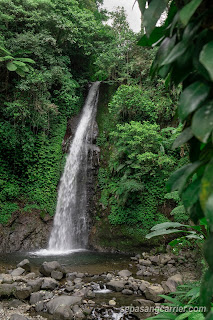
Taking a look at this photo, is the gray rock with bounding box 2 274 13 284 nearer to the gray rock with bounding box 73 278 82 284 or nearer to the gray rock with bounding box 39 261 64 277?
the gray rock with bounding box 39 261 64 277

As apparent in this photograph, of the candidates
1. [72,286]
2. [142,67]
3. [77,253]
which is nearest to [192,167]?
[72,286]

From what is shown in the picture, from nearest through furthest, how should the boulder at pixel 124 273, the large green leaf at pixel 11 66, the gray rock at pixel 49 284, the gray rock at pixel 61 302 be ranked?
the gray rock at pixel 61 302
the gray rock at pixel 49 284
the boulder at pixel 124 273
the large green leaf at pixel 11 66

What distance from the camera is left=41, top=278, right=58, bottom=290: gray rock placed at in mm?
4773

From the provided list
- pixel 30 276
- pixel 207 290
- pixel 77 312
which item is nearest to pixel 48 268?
pixel 30 276

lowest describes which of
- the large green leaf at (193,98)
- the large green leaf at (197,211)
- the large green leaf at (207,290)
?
the large green leaf at (207,290)

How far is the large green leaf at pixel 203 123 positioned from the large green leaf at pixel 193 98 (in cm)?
2

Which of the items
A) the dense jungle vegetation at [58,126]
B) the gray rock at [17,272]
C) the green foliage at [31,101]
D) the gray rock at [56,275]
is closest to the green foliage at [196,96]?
the gray rock at [56,275]

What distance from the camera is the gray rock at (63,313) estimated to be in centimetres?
368

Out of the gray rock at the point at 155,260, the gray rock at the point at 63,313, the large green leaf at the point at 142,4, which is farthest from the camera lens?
the gray rock at the point at 155,260

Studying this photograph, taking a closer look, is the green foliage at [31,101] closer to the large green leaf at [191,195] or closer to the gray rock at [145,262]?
the gray rock at [145,262]

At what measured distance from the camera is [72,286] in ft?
16.1

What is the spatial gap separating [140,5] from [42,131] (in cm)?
996

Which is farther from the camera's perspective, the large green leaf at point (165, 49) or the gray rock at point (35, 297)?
the gray rock at point (35, 297)

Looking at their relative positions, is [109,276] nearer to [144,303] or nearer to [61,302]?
[144,303]
